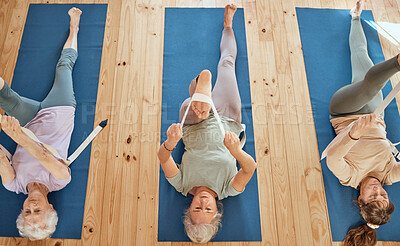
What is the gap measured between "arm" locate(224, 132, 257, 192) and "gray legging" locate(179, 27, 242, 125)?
40 centimetres

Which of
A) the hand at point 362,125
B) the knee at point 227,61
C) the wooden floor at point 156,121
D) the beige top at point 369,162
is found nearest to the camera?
the hand at point 362,125

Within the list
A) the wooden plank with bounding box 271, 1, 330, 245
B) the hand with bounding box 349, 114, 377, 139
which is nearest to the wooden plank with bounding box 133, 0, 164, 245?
the wooden plank with bounding box 271, 1, 330, 245

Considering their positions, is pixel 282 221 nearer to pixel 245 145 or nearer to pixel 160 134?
pixel 245 145

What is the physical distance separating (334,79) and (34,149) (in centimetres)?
232

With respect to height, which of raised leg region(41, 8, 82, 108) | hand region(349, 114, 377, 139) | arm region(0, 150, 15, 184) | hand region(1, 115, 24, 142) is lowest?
arm region(0, 150, 15, 184)

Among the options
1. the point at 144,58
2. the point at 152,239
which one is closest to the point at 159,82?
the point at 144,58

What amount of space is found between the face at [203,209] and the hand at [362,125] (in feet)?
3.07

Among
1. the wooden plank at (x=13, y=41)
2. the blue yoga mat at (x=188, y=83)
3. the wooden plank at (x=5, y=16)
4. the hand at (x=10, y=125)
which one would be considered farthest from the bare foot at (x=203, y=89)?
the wooden plank at (x=5, y=16)

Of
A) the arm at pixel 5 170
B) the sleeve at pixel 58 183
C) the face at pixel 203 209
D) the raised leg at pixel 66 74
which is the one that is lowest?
the face at pixel 203 209

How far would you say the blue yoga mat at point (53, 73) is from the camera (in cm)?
230

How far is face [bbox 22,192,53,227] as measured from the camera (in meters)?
2.07

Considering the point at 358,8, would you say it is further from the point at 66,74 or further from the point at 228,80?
the point at 66,74

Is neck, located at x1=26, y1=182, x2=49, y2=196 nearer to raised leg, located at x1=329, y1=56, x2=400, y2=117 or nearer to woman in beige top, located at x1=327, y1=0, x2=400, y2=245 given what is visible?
woman in beige top, located at x1=327, y1=0, x2=400, y2=245

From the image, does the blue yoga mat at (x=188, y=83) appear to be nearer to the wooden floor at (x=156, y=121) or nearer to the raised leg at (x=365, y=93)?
the wooden floor at (x=156, y=121)
